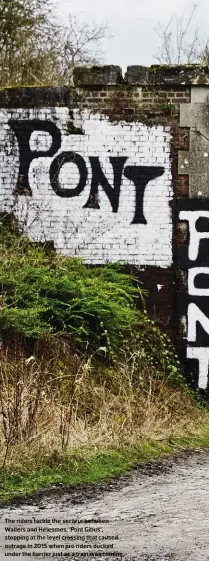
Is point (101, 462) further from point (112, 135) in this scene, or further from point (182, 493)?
point (112, 135)

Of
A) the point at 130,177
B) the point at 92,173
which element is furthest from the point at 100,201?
the point at 130,177

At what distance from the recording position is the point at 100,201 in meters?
11.4

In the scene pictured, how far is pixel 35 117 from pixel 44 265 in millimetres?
1925

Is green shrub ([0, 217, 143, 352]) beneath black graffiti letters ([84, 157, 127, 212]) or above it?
beneath

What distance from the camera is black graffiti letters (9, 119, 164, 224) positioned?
37.4ft

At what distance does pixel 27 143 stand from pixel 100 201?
1.18 metres

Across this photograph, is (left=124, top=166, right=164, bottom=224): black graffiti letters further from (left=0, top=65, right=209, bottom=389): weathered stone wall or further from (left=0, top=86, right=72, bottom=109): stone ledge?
(left=0, top=86, right=72, bottom=109): stone ledge

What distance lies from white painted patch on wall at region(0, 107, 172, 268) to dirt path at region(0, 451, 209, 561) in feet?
14.1

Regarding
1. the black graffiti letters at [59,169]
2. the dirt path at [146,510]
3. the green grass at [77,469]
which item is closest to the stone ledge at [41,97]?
the black graffiti letters at [59,169]

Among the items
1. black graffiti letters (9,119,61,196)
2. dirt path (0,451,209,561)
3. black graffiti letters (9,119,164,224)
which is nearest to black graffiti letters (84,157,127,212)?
black graffiti letters (9,119,164,224)

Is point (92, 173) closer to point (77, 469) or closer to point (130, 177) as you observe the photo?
point (130, 177)

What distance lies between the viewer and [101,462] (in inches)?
292

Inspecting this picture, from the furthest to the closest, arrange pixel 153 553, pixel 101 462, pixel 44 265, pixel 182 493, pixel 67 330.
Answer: pixel 44 265 < pixel 67 330 < pixel 101 462 < pixel 182 493 < pixel 153 553

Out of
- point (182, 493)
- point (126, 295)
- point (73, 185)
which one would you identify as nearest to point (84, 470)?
point (182, 493)
